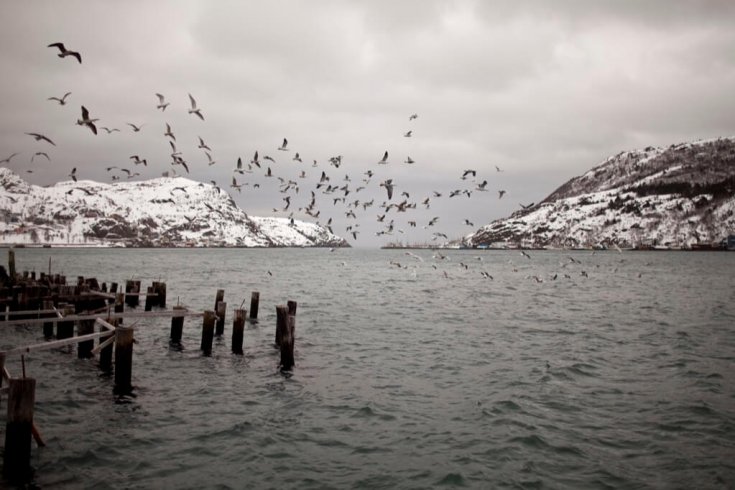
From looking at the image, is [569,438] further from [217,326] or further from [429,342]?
[217,326]

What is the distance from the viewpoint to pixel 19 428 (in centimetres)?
874

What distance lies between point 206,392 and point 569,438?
10.2 metres

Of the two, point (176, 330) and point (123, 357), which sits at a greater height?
point (123, 357)

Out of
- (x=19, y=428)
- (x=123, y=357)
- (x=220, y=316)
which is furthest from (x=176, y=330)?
(x=19, y=428)

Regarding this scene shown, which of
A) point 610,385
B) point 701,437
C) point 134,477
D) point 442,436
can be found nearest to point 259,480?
point 134,477

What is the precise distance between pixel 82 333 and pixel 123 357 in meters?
4.76

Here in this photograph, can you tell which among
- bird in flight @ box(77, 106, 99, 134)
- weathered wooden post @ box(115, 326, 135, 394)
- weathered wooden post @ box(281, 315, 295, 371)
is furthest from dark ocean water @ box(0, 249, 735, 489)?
bird in flight @ box(77, 106, 99, 134)

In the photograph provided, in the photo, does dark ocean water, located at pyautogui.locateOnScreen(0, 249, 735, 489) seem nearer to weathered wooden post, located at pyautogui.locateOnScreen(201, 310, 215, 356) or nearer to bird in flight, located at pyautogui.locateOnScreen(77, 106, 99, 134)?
weathered wooden post, located at pyautogui.locateOnScreen(201, 310, 215, 356)

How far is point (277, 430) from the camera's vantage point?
38.8ft

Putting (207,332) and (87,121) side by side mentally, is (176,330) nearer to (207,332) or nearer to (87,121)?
(207,332)

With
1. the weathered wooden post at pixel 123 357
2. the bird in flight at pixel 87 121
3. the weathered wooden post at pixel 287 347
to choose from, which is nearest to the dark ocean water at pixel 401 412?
the weathered wooden post at pixel 123 357

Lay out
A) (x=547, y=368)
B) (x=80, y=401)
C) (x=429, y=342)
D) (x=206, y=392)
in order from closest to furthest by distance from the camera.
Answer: (x=80, y=401) < (x=206, y=392) < (x=547, y=368) < (x=429, y=342)

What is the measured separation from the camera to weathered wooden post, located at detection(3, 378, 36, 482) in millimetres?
8609

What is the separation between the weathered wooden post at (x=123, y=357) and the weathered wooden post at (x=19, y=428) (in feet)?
15.1
